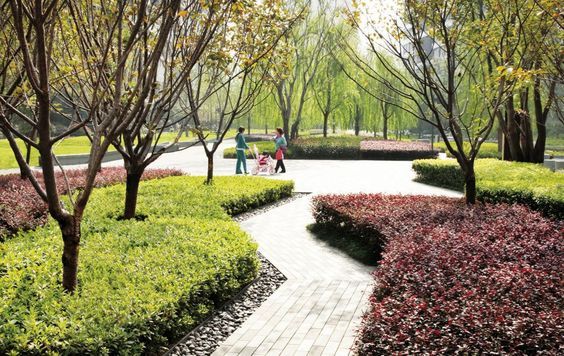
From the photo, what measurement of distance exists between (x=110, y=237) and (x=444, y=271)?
377cm

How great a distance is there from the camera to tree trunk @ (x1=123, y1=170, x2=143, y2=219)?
8133 mm

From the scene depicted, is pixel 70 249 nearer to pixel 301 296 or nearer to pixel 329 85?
pixel 301 296

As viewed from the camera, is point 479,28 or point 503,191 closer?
point 479,28

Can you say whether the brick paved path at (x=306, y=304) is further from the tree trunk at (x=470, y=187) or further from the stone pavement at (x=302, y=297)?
the tree trunk at (x=470, y=187)

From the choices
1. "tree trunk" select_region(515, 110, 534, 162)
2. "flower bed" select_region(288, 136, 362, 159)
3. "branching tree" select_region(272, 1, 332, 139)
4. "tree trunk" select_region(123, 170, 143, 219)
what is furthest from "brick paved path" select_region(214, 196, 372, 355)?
"branching tree" select_region(272, 1, 332, 139)

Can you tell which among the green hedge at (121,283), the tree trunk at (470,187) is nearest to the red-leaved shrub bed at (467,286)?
the tree trunk at (470,187)

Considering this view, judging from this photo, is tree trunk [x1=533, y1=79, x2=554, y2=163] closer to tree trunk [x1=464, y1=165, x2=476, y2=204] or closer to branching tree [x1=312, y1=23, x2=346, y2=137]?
tree trunk [x1=464, y1=165, x2=476, y2=204]

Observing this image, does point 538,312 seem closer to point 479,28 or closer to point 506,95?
point 506,95

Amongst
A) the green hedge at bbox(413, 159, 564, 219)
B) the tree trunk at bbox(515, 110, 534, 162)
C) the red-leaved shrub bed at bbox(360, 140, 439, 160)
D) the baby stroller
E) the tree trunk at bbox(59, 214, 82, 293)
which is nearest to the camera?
the tree trunk at bbox(59, 214, 82, 293)

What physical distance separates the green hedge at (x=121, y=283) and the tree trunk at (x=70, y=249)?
0.10 meters

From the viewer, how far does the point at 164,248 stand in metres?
5.95

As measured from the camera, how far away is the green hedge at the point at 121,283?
12.3 feet

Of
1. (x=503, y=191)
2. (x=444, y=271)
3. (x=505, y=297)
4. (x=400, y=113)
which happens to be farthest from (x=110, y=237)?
(x=400, y=113)

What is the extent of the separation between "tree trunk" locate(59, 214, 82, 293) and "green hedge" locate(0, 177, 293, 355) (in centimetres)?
10
